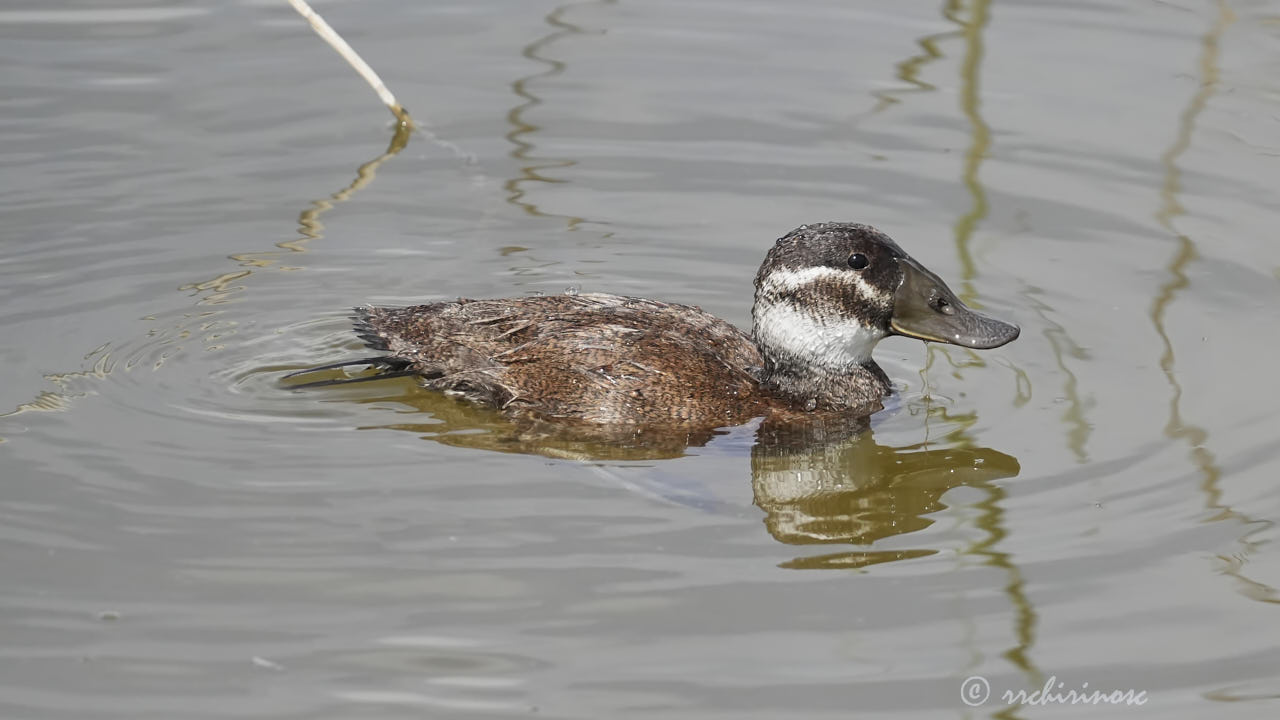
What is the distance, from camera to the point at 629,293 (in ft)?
28.9

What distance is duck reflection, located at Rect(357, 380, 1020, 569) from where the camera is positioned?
21.7 ft

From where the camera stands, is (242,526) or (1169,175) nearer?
(242,526)

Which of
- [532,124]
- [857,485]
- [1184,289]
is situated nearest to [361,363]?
[857,485]

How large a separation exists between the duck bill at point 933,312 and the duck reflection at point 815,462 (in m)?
0.50

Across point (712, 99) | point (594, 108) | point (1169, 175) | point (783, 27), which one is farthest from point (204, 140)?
point (1169, 175)

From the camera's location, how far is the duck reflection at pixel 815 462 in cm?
661

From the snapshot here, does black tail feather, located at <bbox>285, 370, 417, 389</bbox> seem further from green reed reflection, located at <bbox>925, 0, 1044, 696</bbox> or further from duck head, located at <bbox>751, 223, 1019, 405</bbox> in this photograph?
green reed reflection, located at <bbox>925, 0, 1044, 696</bbox>

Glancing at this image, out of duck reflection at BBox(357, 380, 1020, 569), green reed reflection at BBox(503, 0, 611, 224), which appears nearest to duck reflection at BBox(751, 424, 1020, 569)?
duck reflection at BBox(357, 380, 1020, 569)

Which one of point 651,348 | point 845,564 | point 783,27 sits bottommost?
point 845,564

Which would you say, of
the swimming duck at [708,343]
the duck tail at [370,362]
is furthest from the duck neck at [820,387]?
the duck tail at [370,362]

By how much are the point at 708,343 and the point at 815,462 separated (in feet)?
2.53

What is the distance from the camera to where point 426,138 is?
1075cm

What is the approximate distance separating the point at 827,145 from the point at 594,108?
5.54 ft

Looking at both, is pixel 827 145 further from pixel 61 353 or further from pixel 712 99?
pixel 61 353
